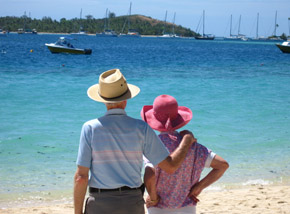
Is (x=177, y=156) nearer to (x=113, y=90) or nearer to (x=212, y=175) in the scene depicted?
(x=212, y=175)

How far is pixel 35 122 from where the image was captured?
10.1m

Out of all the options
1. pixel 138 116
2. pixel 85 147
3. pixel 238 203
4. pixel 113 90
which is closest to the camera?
pixel 85 147

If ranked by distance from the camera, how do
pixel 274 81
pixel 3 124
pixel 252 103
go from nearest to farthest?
pixel 3 124
pixel 252 103
pixel 274 81

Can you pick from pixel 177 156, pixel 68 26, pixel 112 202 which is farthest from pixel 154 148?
pixel 68 26

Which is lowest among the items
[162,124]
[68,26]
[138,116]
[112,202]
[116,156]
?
[138,116]

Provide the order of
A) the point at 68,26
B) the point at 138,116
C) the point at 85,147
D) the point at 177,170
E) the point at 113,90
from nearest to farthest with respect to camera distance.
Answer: the point at 85,147
the point at 113,90
the point at 177,170
the point at 138,116
the point at 68,26

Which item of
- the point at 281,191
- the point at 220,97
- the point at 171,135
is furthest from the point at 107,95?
the point at 220,97

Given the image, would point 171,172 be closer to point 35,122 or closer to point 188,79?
point 35,122

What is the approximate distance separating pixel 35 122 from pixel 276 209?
22.1 ft

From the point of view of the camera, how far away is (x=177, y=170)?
8.43 ft

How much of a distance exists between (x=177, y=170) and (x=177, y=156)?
15 cm

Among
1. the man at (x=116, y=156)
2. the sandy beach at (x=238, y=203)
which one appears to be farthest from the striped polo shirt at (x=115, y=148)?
the sandy beach at (x=238, y=203)

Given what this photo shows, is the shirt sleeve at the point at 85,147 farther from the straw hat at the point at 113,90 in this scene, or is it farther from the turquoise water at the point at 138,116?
the turquoise water at the point at 138,116

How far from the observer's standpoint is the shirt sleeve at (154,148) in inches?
93.9
